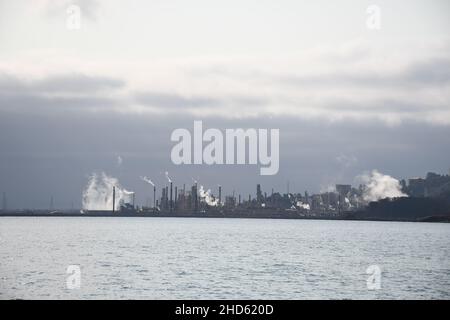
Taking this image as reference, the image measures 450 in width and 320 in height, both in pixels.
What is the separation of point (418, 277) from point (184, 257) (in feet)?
133

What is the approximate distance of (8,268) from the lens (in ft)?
297

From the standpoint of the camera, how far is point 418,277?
84.4 m

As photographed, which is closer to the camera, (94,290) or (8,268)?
(94,290)

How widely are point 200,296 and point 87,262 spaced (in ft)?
136
